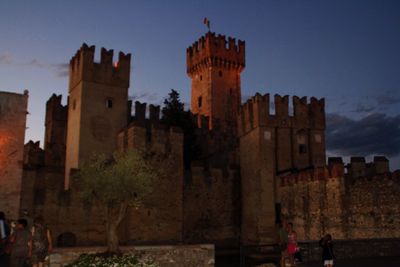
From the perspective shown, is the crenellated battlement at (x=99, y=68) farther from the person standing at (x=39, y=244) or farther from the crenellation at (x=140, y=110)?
the person standing at (x=39, y=244)

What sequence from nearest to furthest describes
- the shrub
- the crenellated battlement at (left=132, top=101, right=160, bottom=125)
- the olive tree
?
the shrub → the olive tree → the crenellated battlement at (left=132, top=101, right=160, bottom=125)

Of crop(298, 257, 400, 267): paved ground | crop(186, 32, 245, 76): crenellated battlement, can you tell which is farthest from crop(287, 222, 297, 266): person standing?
crop(186, 32, 245, 76): crenellated battlement

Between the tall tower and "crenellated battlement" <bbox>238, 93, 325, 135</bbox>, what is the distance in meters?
18.2

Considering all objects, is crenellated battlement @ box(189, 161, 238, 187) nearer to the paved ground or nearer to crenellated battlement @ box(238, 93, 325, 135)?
crenellated battlement @ box(238, 93, 325, 135)

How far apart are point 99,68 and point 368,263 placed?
73.1 ft

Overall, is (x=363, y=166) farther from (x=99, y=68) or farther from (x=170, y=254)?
(x=99, y=68)

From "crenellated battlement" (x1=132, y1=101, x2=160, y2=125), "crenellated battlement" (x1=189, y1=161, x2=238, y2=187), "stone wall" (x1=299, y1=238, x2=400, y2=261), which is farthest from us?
"crenellated battlement" (x1=132, y1=101, x2=160, y2=125)

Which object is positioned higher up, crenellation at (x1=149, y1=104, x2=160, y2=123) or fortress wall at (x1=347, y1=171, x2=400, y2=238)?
crenellation at (x1=149, y1=104, x2=160, y2=123)

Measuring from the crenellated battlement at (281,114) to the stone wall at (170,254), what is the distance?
13986 mm

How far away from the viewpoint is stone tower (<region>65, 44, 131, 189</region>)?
2831cm

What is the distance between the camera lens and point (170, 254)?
49.9 feet

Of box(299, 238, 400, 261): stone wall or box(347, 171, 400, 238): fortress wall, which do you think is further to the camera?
box(347, 171, 400, 238): fortress wall

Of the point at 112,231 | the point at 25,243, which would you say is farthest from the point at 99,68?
the point at 25,243

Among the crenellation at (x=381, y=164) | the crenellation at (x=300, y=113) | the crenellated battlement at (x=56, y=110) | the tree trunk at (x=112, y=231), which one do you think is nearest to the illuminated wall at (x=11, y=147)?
the tree trunk at (x=112, y=231)
